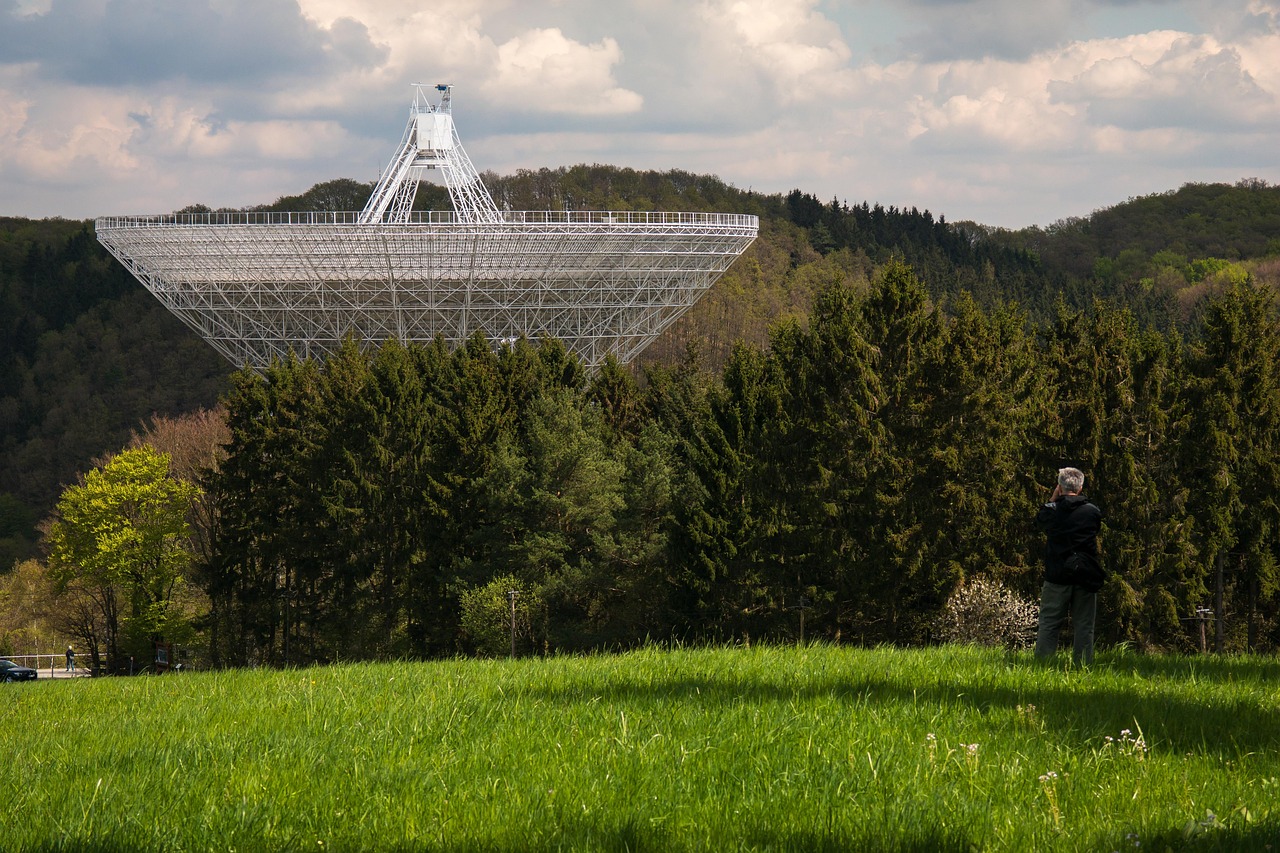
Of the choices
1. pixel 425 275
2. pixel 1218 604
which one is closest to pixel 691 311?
pixel 425 275

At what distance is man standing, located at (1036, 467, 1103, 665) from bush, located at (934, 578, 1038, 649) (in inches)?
748

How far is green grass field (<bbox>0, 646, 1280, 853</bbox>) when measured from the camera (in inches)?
181

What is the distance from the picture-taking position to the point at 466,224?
44594 mm

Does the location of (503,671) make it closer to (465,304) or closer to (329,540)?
(329,540)

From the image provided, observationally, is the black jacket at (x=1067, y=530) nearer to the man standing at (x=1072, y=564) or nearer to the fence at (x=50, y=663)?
the man standing at (x=1072, y=564)

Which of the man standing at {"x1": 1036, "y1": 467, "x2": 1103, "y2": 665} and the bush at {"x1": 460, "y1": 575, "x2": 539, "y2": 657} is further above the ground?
the man standing at {"x1": 1036, "y1": 467, "x2": 1103, "y2": 665}

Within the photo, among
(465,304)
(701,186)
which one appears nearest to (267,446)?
(465,304)

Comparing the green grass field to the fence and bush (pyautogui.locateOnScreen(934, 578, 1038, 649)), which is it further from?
the fence

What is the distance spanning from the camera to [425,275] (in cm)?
4762

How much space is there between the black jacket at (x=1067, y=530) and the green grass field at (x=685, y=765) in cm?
78

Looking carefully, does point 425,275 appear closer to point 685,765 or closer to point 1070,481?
point 1070,481

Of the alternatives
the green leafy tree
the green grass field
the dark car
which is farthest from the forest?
the green grass field

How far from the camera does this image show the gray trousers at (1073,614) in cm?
899

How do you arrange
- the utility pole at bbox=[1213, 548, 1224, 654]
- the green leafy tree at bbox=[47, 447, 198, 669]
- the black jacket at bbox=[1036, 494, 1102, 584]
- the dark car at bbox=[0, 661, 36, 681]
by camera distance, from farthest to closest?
the green leafy tree at bbox=[47, 447, 198, 669] < the dark car at bbox=[0, 661, 36, 681] < the utility pole at bbox=[1213, 548, 1224, 654] < the black jacket at bbox=[1036, 494, 1102, 584]
